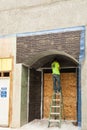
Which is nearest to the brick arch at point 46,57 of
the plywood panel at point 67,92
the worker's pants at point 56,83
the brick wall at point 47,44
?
the brick wall at point 47,44

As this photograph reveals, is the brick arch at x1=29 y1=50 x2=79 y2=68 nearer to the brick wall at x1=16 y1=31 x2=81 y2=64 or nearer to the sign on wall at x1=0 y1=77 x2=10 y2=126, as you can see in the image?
the brick wall at x1=16 y1=31 x2=81 y2=64

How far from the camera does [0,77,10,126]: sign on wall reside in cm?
1195

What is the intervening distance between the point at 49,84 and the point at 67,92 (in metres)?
1.04

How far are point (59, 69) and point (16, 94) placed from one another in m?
2.63

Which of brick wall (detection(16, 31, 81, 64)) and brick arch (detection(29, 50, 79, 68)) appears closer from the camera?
brick wall (detection(16, 31, 81, 64))

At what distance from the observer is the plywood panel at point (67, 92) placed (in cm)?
1308

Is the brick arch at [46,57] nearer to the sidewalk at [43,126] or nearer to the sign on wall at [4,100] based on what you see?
the sign on wall at [4,100]

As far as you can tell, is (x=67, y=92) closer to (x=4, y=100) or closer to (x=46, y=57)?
(x=46, y=57)

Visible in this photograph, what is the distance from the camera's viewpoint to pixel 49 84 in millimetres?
13719

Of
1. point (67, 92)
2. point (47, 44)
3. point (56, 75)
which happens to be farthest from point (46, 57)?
point (67, 92)

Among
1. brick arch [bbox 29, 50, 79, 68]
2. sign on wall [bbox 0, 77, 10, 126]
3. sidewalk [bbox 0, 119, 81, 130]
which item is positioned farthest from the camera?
sign on wall [bbox 0, 77, 10, 126]

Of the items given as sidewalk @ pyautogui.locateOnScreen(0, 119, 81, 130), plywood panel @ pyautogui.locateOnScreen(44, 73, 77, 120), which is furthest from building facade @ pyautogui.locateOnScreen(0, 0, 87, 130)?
sidewalk @ pyautogui.locateOnScreen(0, 119, 81, 130)

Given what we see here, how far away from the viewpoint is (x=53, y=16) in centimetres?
1163

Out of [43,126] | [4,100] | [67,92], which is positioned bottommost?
[43,126]
